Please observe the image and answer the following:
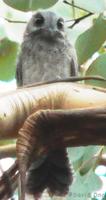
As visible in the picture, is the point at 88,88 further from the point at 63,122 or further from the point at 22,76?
the point at 22,76

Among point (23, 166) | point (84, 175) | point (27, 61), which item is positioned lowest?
point (84, 175)

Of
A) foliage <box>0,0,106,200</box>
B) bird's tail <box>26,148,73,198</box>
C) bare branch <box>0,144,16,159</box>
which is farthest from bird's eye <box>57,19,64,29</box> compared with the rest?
bird's tail <box>26,148,73,198</box>

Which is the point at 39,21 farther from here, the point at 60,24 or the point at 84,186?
the point at 84,186

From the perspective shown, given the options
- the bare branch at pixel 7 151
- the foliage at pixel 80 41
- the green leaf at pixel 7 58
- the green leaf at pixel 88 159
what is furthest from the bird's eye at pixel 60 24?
the bare branch at pixel 7 151

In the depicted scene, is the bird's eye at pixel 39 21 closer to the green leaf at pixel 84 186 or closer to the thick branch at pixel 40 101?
the green leaf at pixel 84 186

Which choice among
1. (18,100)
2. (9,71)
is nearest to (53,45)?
(9,71)

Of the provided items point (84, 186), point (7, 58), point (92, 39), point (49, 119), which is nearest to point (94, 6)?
point (92, 39)

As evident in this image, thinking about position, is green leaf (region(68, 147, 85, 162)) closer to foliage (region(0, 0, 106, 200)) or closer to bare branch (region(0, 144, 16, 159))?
foliage (region(0, 0, 106, 200))
